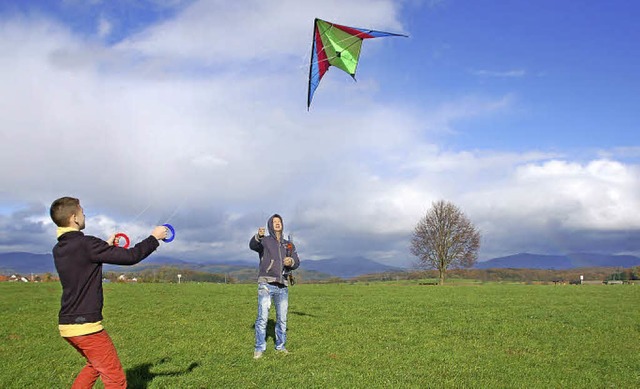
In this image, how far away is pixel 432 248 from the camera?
77.4 m

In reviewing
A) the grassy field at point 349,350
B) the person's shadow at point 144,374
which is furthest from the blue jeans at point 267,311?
the person's shadow at point 144,374

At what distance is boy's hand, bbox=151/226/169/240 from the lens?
21.7ft

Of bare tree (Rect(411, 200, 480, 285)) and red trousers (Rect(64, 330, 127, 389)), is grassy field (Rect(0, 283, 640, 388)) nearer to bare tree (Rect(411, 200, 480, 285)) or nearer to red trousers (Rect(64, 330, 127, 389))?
red trousers (Rect(64, 330, 127, 389))

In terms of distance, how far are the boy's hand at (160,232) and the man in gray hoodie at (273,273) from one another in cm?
516

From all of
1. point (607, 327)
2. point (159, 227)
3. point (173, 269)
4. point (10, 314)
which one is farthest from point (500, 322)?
point (173, 269)

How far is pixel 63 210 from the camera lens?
6.45m

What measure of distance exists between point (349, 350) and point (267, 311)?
8.07 ft

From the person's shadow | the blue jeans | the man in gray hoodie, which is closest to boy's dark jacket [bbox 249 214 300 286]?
the man in gray hoodie

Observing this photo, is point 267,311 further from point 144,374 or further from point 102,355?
point 102,355

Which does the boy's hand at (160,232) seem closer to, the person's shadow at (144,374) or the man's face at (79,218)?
the man's face at (79,218)

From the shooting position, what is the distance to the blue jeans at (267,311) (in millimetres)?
12039

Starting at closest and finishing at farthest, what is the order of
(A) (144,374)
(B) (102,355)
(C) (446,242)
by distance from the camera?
(B) (102,355), (A) (144,374), (C) (446,242)

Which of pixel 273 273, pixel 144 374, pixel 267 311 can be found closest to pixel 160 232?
pixel 144 374

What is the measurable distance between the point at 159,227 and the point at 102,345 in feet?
5.40
